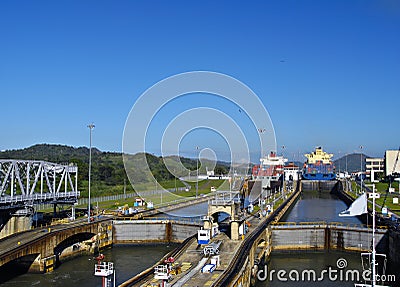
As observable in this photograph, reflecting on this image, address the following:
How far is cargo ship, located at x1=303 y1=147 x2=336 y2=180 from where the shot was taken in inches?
6540

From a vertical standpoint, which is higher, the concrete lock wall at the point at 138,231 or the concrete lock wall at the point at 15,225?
the concrete lock wall at the point at 15,225

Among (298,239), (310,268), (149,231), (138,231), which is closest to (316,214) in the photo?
(298,239)

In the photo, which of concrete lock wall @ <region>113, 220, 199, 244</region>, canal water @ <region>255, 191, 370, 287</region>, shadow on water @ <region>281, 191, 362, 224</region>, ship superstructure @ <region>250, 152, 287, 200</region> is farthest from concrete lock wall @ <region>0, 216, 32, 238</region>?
ship superstructure @ <region>250, 152, 287, 200</region>

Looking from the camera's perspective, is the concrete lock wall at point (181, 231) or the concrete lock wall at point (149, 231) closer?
the concrete lock wall at point (181, 231)

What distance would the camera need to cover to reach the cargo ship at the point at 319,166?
166 metres

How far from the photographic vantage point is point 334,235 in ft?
185

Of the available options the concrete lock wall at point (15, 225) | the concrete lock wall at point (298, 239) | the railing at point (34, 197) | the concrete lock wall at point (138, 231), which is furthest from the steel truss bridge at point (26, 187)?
the concrete lock wall at point (298, 239)

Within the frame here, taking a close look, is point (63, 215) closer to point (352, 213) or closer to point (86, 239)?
point (86, 239)

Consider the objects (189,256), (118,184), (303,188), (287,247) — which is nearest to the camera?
(189,256)

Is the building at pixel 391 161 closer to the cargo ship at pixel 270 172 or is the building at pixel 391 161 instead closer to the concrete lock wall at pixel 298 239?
the cargo ship at pixel 270 172

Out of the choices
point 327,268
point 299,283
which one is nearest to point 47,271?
point 299,283

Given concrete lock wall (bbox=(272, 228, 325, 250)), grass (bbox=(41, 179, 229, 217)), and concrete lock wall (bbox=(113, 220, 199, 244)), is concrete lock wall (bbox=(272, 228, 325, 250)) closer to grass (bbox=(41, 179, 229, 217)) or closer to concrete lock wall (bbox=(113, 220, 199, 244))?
concrete lock wall (bbox=(113, 220, 199, 244))

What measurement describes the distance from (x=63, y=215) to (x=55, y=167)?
7.56m

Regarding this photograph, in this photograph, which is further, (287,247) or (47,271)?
(287,247)
